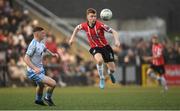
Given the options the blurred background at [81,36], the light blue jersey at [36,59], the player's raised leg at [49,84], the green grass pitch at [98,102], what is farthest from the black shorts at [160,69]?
the light blue jersey at [36,59]

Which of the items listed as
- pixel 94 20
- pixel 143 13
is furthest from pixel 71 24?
pixel 94 20

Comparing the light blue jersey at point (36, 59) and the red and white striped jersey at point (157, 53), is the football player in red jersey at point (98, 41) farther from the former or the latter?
the red and white striped jersey at point (157, 53)

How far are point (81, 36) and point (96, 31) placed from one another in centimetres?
1727

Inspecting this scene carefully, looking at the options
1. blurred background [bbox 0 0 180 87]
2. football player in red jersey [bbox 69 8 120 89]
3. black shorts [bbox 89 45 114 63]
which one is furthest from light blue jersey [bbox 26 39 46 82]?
blurred background [bbox 0 0 180 87]

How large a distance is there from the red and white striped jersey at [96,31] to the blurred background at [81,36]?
11.4 metres

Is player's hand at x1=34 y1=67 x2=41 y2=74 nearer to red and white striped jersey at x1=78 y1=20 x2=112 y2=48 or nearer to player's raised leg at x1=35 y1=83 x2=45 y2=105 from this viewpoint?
player's raised leg at x1=35 y1=83 x2=45 y2=105

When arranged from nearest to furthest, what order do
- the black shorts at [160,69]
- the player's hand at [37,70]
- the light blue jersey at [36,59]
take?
the player's hand at [37,70] → the light blue jersey at [36,59] → the black shorts at [160,69]

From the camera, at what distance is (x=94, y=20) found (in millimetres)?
20672

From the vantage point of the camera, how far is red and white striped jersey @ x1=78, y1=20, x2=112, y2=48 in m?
20.8

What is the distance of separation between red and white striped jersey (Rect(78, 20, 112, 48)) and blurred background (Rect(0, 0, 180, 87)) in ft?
37.6

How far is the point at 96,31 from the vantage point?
2097cm

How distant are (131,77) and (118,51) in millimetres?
1629

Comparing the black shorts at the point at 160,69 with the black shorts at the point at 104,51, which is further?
the black shorts at the point at 160,69

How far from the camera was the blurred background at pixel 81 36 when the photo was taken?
111 ft
